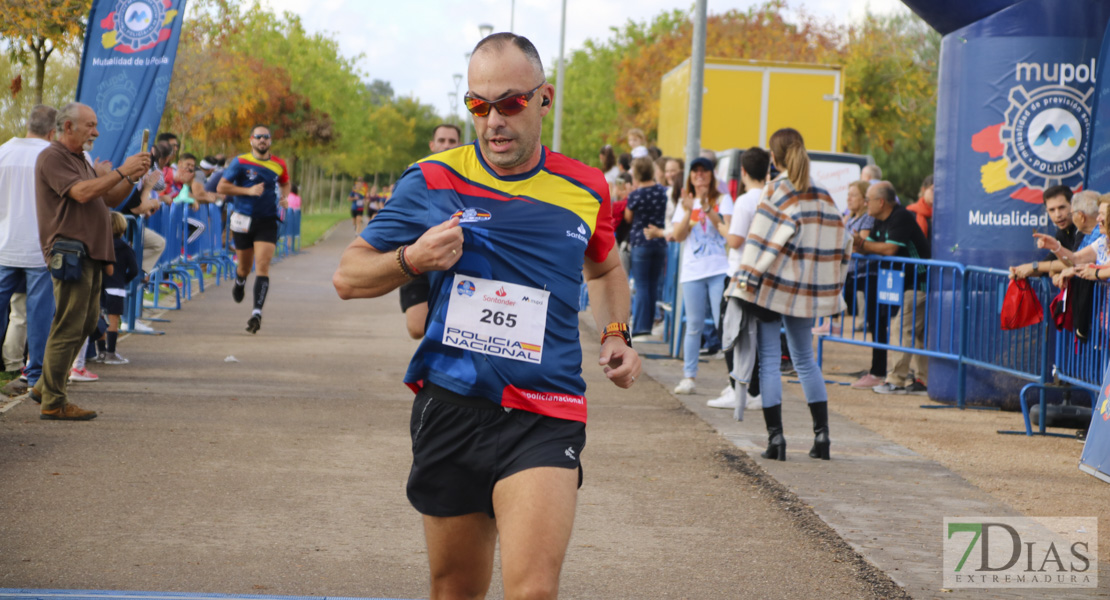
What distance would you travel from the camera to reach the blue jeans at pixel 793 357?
7.56m

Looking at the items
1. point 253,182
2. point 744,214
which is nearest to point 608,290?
point 744,214

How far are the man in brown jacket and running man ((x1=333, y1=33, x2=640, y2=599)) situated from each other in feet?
17.1

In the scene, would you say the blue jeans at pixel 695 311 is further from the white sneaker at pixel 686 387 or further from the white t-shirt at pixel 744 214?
the white t-shirt at pixel 744 214

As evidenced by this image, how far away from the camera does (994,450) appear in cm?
841

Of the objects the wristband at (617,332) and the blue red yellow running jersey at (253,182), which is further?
the blue red yellow running jersey at (253,182)

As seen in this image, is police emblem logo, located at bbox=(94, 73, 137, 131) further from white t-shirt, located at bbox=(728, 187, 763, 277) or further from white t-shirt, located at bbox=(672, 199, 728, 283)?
white t-shirt, located at bbox=(728, 187, 763, 277)

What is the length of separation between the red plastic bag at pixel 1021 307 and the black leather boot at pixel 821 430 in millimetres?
2586

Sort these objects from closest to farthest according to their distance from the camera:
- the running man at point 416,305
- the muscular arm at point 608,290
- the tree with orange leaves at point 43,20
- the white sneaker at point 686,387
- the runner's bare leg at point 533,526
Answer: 1. the runner's bare leg at point 533,526
2. the muscular arm at point 608,290
3. the running man at point 416,305
4. the white sneaker at point 686,387
5. the tree with orange leaves at point 43,20

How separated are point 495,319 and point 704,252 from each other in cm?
737

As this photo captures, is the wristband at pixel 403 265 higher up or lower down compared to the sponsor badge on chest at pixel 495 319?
higher up

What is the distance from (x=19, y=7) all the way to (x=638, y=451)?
8.83m

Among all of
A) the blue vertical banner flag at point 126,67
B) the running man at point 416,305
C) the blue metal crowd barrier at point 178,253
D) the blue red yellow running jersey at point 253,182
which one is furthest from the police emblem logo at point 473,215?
the blue red yellow running jersey at point 253,182

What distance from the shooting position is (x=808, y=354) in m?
7.59

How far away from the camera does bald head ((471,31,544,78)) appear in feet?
10.8
